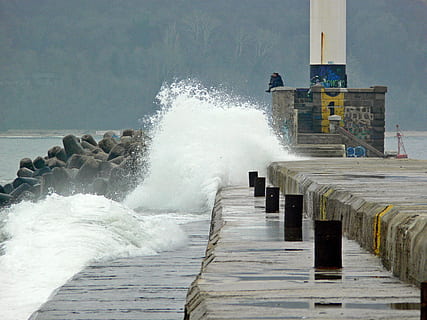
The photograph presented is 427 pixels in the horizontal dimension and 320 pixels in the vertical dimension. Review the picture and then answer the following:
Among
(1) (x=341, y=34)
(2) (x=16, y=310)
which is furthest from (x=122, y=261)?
(1) (x=341, y=34)

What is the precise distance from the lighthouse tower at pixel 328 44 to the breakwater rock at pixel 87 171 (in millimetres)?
6517

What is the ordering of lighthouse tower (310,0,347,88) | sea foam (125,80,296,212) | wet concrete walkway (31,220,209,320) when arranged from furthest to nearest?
lighthouse tower (310,0,347,88), sea foam (125,80,296,212), wet concrete walkway (31,220,209,320)

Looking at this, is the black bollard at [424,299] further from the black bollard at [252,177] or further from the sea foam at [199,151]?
the sea foam at [199,151]

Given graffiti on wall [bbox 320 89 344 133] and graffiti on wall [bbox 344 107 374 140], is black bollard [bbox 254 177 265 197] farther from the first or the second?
graffiti on wall [bbox 344 107 374 140]

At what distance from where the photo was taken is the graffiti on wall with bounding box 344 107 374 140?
97.3ft

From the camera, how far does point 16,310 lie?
6973mm

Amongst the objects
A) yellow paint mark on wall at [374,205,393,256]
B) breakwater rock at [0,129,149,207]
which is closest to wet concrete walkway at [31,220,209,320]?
yellow paint mark on wall at [374,205,393,256]

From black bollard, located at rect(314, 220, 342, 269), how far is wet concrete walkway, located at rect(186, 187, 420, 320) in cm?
6

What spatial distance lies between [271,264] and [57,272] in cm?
422

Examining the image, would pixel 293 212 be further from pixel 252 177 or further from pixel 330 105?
pixel 330 105

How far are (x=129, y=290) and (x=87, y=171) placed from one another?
1612cm

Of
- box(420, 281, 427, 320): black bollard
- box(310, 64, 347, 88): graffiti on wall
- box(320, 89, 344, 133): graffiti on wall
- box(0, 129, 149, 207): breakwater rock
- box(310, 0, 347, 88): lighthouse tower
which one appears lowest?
box(0, 129, 149, 207): breakwater rock

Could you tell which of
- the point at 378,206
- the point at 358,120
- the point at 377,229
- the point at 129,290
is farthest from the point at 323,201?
the point at 358,120

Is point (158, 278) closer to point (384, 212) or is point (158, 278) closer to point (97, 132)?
point (384, 212)
